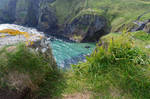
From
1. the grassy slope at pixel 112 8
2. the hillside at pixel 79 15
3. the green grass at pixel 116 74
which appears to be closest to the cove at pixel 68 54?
the hillside at pixel 79 15

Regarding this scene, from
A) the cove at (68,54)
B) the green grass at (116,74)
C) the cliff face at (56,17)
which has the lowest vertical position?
the cove at (68,54)

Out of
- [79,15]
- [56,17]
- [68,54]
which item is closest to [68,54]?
[68,54]

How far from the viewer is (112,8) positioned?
73750 mm

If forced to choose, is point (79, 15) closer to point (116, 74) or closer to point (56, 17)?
point (56, 17)

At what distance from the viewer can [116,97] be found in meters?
3.75

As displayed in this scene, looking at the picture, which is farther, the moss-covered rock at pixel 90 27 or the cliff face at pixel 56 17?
the cliff face at pixel 56 17

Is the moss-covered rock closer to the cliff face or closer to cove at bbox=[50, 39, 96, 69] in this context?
the cliff face

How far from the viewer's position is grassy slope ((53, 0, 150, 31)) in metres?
61.1

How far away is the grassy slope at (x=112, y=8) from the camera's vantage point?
61.1m

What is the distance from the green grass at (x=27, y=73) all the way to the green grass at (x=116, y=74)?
671 mm

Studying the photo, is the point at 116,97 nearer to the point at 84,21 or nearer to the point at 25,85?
the point at 25,85

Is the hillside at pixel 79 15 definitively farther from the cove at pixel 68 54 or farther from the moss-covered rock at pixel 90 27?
the cove at pixel 68 54

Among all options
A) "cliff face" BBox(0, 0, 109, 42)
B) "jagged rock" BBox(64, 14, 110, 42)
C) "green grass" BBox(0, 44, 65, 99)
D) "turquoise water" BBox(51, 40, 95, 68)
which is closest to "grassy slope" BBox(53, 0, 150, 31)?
"cliff face" BBox(0, 0, 109, 42)

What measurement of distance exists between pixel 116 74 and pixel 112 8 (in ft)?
252
